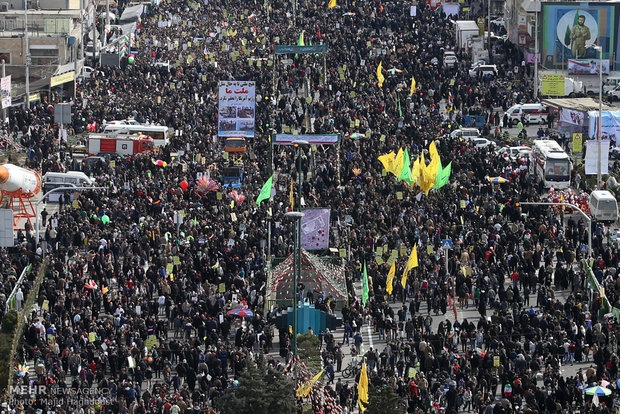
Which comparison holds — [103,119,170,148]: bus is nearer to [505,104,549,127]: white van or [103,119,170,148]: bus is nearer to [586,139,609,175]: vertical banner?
[505,104,549,127]: white van

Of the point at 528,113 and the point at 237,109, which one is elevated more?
the point at 237,109

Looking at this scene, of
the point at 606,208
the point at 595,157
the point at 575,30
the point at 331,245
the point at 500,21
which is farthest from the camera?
the point at 500,21

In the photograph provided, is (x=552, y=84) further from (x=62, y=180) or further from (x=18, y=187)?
(x=18, y=187)

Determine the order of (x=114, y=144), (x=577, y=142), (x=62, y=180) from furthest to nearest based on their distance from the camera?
1. (x=114, y=144)
2. (x=577, y=142)
3. (x=62, y=180)

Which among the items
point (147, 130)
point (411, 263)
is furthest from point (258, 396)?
point (147, 130)

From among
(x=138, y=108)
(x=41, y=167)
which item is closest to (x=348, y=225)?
(x=41, y=167)

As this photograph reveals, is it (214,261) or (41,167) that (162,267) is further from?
(41,167)
